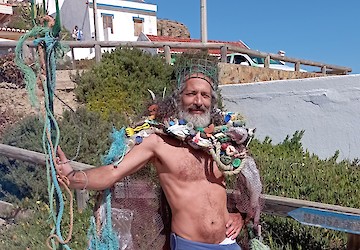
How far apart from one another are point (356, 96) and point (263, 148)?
1.63m

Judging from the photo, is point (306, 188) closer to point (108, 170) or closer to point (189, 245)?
point (189, 245)

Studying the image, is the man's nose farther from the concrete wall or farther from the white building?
the white building

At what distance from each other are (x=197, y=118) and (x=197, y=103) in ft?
0.27

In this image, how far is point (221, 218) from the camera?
8.16 feet

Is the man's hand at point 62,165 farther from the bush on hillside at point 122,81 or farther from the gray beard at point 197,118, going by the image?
the bush on hillside at point 122,81

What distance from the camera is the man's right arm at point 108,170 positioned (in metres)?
2.06

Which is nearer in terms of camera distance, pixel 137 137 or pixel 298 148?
pixel 137 137

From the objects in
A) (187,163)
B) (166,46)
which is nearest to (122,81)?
(166,46)

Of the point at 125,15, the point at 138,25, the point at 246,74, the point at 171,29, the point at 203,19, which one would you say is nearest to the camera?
the point at 246,74

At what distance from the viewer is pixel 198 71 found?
96.7 inches

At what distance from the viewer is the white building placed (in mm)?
25688

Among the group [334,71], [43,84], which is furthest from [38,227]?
[334,71]

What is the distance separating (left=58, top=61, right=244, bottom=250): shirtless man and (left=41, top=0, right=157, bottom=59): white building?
2338cm

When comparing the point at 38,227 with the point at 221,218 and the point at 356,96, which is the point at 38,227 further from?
the point at 356,96
